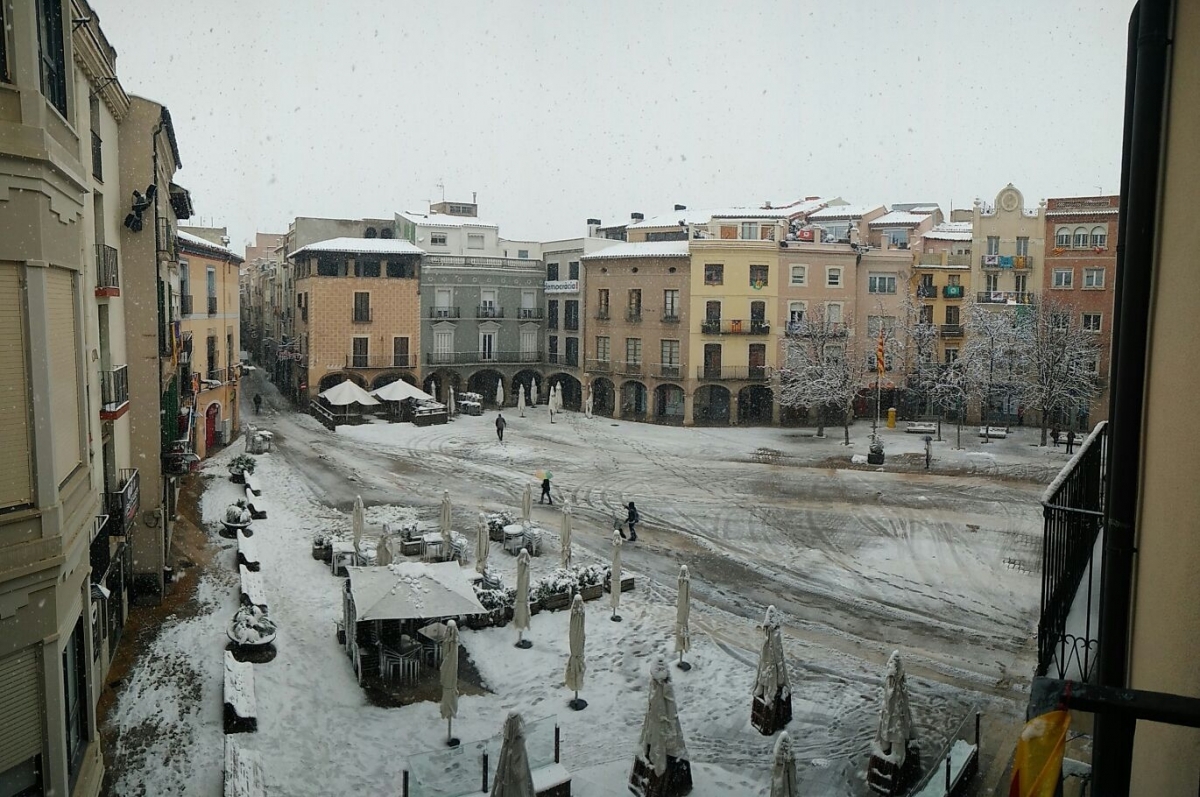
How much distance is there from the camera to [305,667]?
47.4 ft

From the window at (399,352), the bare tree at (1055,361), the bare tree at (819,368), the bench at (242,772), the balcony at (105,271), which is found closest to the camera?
the bench at (242,772)

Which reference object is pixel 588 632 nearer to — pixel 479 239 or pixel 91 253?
pixel 91 253

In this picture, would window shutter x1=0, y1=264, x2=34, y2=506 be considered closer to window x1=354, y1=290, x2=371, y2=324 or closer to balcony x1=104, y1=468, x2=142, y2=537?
balcony x1=104, y1=468, x2=142, y2=537

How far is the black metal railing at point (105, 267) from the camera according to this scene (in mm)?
14695

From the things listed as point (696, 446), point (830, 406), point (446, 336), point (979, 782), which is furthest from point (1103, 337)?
point (979, 782)

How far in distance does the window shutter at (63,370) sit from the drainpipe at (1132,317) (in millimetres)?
7064

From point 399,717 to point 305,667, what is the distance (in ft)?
8.02

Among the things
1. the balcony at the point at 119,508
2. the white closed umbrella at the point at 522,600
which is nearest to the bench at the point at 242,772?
the balcony at the point at 119,508

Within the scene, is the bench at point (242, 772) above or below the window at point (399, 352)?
below

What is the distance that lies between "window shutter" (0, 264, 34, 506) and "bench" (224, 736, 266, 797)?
15.7 ft

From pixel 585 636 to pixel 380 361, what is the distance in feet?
114

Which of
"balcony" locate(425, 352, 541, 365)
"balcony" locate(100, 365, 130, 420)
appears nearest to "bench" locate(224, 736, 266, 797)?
"balcony" locate(100, 365, 130, 420)

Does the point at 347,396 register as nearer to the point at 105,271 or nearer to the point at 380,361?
the point at 380,361

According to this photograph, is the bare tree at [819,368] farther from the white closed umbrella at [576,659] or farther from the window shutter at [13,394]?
the window shutter at [13,394]
